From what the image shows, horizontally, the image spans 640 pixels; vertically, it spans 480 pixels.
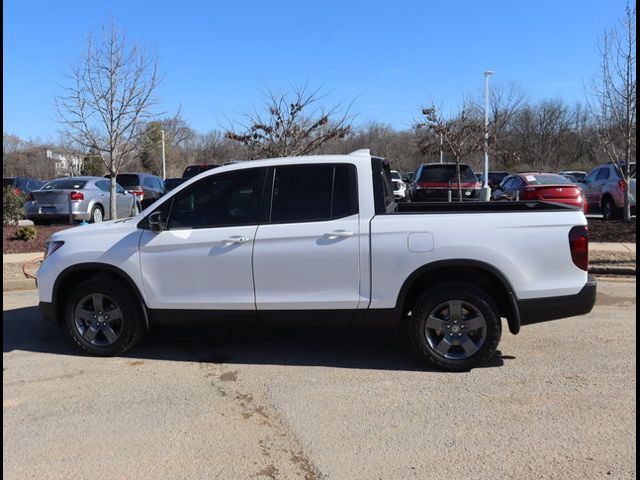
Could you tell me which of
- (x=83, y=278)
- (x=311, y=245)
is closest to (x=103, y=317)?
(x=83, y=278)

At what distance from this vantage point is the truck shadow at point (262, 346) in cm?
514

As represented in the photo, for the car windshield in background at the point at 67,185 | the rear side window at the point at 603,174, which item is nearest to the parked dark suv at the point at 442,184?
the rear side window at the point at 603,174

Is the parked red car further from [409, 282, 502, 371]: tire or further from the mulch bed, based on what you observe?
[409, 282, 502, 371]: tire

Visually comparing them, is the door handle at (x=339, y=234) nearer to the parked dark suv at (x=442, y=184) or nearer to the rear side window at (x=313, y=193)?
the rear side window at (x=313, y=193)

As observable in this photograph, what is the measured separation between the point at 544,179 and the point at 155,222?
1338cm

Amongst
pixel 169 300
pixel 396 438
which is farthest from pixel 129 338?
pixel 396 438

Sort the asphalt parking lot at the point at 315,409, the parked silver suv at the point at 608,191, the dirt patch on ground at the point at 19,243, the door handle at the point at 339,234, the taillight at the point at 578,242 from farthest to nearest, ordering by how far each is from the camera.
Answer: the parked silver suv at the point at 608,191 → the dirt patch on ground at the point at 19,243 → the door handle at the point at 339,234 → the taillight at the point at 578,242 → the asphalt parking lot at the point at 315,409

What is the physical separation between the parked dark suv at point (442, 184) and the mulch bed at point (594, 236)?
421cm

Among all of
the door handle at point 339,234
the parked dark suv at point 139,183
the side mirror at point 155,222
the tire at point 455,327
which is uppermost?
the parked dark suv at point 139,183

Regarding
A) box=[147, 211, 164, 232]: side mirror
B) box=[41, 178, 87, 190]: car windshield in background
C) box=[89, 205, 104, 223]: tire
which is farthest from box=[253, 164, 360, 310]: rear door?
box=[41, 178, 87, 190]: car windshield in background

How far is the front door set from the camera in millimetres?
4895

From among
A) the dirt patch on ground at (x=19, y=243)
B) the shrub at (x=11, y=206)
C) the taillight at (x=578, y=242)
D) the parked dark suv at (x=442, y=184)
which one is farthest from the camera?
the parked dark suv at (x=442, y=184)

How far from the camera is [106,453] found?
3.46 metres

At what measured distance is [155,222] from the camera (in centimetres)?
500
